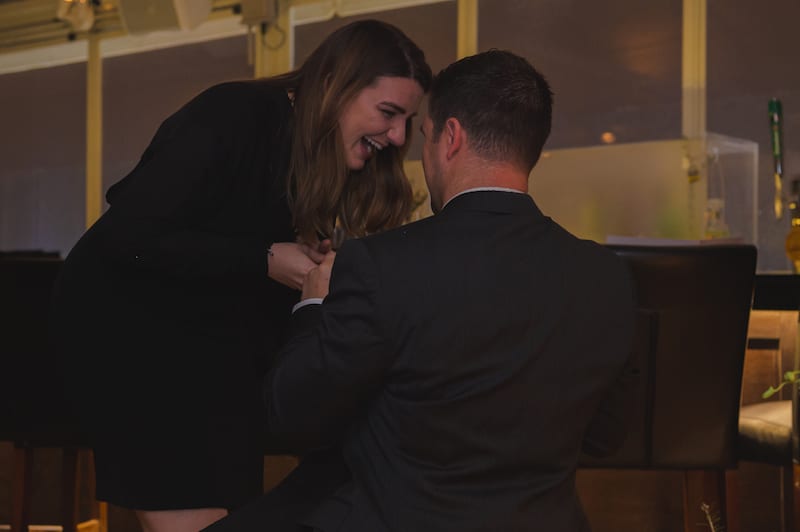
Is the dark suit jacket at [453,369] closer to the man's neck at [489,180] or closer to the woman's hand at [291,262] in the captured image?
the man's neck at [489,180]

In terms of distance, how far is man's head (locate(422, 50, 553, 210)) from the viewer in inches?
39.8

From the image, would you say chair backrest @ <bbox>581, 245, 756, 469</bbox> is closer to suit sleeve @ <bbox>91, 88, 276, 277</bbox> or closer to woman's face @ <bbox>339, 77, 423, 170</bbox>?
woman's face @ <bbox>339, 77, 423, 170</bbox>

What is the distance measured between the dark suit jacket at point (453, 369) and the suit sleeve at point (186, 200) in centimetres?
39

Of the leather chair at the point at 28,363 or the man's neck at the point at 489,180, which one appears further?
the leather chair at the point at 28,363

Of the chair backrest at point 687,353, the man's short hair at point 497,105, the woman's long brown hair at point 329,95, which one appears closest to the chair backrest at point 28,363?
the woman's long brown hair at point 329,95

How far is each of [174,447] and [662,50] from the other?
418cm

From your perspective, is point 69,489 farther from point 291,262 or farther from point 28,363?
point 291,262

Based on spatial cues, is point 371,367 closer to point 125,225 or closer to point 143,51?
point 125,225

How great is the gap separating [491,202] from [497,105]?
0.12 meters

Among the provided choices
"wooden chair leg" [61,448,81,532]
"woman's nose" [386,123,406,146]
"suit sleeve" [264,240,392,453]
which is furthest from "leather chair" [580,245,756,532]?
"wooden chair leg" [61,448,81,532]

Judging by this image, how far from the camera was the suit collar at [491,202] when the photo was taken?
97 cm

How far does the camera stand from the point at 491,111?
101cm

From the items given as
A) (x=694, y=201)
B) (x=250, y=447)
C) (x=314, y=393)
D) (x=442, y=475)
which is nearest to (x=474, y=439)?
(x=442, y=475)

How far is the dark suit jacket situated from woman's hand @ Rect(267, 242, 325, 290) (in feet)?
1.03
